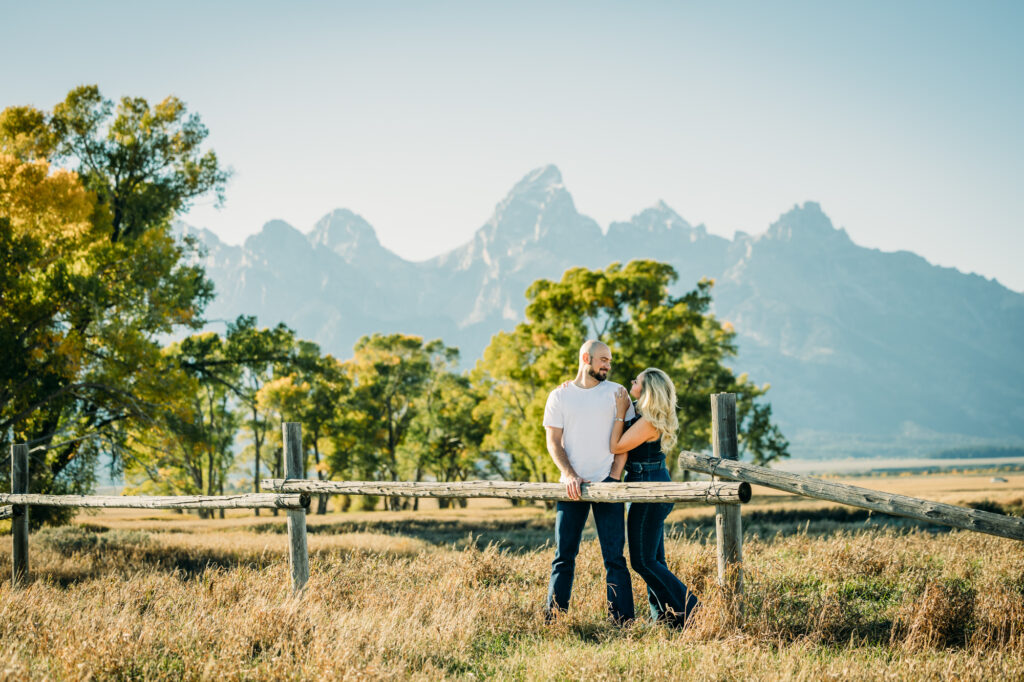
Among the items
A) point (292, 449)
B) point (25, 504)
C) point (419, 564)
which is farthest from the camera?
point (25, 504)

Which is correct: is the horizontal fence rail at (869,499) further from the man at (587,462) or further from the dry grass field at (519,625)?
the dry grass field at (519,625)

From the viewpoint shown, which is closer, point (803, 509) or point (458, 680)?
point (458, 680)

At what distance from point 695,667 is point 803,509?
2552 cm

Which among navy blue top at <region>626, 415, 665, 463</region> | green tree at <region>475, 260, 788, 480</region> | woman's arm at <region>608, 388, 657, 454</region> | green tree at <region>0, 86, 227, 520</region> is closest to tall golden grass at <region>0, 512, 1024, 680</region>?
navy blue top at <region>626, 415, 665, 463</region>

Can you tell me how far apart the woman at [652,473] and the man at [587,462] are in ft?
0.31

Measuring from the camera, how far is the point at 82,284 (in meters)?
15.6

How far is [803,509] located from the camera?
27234 mm

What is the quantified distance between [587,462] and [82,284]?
14.5 metres

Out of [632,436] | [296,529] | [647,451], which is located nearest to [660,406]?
[632,436]

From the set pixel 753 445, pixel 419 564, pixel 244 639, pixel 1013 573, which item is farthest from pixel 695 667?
pixel 753 445

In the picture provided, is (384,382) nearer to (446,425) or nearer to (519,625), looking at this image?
(446,425)

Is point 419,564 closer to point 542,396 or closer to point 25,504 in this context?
point 25,504

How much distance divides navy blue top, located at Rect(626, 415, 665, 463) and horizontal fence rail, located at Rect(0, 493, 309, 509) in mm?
3401

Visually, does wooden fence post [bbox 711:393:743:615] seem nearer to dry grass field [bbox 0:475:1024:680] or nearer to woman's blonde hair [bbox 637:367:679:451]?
dry grass field [bbox 0:475:1024:680]
